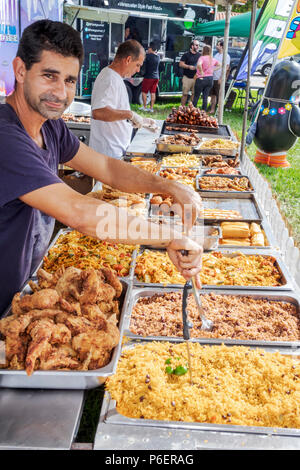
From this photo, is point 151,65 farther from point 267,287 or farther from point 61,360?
point 61,360

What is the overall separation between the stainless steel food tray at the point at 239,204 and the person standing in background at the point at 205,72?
9.63 meters

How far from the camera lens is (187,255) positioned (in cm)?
150

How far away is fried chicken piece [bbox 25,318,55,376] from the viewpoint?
1.22 m

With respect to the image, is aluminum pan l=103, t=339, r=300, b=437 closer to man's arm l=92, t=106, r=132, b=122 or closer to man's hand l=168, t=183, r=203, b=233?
man's hand l=168, t=183, r=203, b=233

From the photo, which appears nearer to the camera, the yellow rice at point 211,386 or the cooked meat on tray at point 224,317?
the yellow rice at point 211,386

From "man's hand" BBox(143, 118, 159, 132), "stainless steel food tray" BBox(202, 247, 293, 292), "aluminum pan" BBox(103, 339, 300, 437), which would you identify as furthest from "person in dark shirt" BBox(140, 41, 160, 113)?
"aluminum pan" BBox(103, 339, 300, 437)

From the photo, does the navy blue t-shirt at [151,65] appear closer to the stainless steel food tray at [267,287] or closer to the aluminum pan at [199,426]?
the stainless steel food tray at [267,287]

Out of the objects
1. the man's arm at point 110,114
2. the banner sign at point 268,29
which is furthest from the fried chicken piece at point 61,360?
the banner sign at point 268,29

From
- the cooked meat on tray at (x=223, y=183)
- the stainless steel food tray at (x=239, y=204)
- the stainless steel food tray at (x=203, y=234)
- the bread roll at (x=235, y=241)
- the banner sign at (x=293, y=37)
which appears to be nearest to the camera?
the stainless steel food tray at (x=203, y=234)

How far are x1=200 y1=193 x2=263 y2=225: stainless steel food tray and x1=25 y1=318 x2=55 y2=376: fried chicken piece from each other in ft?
6.45

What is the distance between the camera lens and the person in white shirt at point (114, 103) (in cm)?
421

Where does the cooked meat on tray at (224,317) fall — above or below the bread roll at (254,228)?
below
